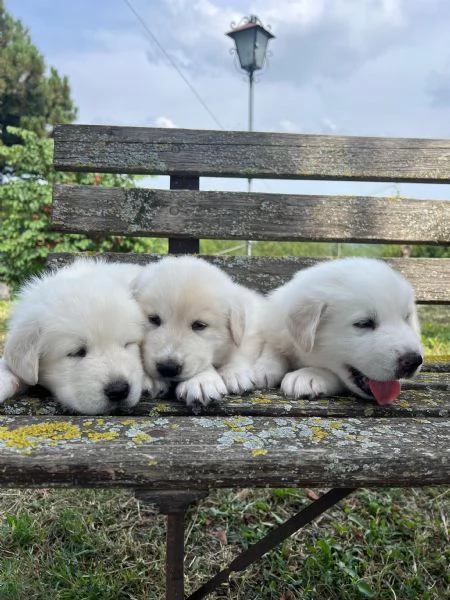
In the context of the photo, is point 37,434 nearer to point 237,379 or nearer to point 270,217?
point 237,379

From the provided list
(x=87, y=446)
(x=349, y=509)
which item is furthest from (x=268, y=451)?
(x=349, y=509)

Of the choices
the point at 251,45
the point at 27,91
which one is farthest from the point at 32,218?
the point at 27,91

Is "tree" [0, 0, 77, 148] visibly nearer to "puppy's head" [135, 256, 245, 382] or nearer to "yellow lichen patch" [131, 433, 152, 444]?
"puppy's head" [135, 256, 245, 382]

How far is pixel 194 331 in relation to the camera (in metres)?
2.39

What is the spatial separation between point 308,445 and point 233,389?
61 cm

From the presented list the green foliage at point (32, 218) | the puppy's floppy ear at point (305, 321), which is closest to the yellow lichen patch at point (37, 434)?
the puppy's floppy ear at point (305, 321)

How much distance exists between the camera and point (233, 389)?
218cm

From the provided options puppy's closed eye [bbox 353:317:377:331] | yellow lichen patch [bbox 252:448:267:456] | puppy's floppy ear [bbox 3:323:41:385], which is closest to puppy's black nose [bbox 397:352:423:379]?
puppy's closed eye [bbox 353:317:377:331]

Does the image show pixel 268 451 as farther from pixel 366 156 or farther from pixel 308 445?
pixel 366 156

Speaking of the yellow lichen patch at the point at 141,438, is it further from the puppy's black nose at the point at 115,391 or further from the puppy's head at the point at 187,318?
the puppy's head at the point at 187,318

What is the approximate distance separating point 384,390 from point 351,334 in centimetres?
28

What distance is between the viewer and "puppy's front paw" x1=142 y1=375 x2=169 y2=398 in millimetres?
2164

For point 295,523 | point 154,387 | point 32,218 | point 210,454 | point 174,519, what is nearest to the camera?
point 210,454

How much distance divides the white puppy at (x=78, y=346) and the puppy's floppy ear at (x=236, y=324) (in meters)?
0.39
